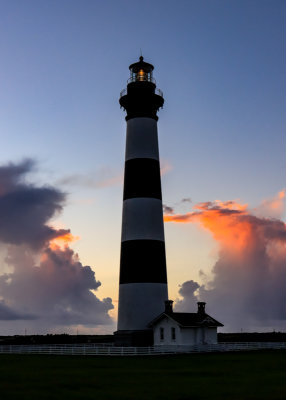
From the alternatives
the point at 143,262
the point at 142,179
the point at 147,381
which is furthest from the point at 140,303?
the point at 147,381

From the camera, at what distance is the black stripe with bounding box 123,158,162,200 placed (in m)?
46.4

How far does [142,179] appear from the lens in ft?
152

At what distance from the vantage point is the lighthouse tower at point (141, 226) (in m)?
44.6

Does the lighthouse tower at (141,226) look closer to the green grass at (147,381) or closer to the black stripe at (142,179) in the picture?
the black stripe at (142,179)

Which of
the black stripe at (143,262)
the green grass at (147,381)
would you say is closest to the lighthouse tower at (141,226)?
the black stripe at (143,262)

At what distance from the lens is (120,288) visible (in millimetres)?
45812

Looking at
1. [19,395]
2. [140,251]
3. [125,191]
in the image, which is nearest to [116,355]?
[140,251]

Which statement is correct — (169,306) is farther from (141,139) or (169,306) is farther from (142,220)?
(141,139)

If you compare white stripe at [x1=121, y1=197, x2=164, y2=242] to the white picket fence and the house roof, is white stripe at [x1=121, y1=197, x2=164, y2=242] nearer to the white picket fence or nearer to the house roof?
the house roof

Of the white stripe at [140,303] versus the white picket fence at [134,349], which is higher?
the white stripe at [140,303]

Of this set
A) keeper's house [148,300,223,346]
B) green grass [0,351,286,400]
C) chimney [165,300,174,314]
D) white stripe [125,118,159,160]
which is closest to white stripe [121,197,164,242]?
white stripe [125,118,159,160]

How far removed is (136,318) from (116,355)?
4905mm

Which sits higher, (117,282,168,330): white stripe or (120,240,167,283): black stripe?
(120,240,167,283): black stripe

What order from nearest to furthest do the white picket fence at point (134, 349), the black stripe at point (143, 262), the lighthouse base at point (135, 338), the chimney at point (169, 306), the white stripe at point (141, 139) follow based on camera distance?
the white picket fence at point (134, 349)
the black stripe at point (143, 262)
the lighthouse base at point (135, 338)
the chimney at point (169, 306)
the white stripe at point (141, 139)
